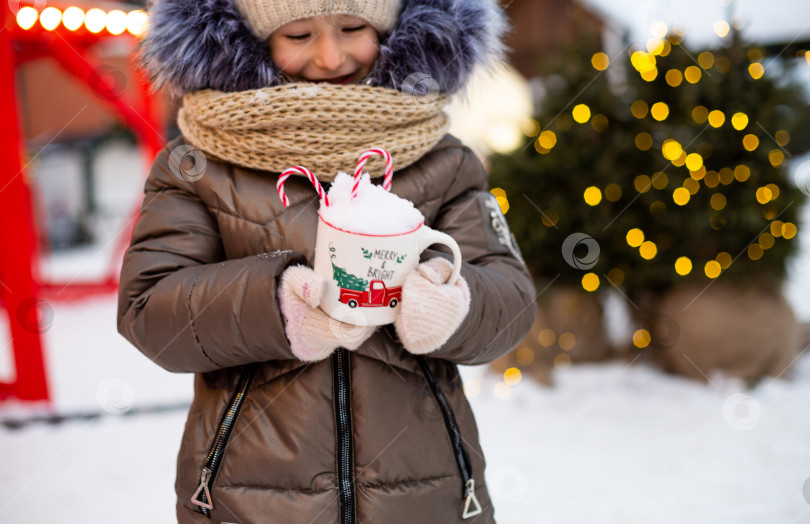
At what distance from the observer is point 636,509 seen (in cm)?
228

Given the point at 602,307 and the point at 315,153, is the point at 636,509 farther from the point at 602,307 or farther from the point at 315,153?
the point at 315,153

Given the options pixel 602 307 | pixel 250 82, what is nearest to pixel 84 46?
pixel 602 307

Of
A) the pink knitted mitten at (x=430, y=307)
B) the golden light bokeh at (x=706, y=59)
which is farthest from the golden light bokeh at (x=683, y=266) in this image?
the pink knitted mitten at (x=430, y=307)

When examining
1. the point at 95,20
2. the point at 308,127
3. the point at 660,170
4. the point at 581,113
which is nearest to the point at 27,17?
the point at 95,20

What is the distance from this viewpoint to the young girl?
1.05 meters

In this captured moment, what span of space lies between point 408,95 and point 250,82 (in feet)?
0.91

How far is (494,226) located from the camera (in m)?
1.27

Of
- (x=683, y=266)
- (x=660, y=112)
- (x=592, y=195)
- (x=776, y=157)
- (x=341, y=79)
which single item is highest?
(x=341, y=79)

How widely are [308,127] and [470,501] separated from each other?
2.25 feet

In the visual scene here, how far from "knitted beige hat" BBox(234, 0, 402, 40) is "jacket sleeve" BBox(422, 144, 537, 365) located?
29cm

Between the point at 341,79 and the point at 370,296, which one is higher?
the point at 341,79

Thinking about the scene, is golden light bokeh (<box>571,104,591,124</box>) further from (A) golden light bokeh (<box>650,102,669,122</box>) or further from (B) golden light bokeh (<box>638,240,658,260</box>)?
(B) golden light bokeh (<box>638,240,658,260</box>)

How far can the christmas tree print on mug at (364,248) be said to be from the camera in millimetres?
908

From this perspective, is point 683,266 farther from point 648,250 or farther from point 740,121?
point 740,121
